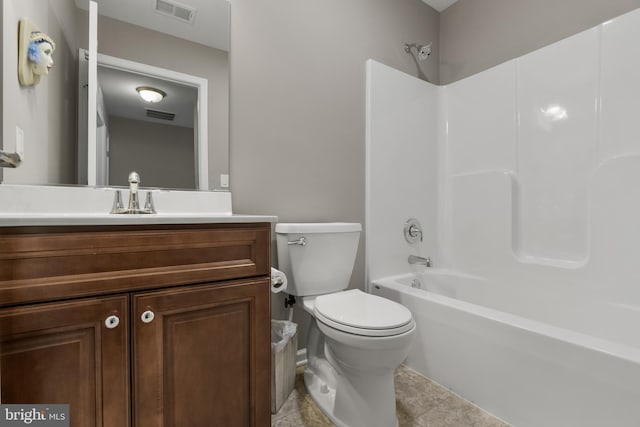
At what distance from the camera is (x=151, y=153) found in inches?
52.5

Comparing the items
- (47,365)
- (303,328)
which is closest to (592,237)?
(303,328)

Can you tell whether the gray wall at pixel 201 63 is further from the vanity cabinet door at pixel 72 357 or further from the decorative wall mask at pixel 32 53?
the vanity cabinet door at pixel 72 357

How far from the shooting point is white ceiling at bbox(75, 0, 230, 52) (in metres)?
1.26

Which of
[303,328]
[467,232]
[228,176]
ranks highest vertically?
[228,176]

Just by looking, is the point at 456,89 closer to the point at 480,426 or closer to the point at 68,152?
the point at 480,426

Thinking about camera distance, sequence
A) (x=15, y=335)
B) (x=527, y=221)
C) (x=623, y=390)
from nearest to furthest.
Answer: (x=15, y=335), (x=623, y=390), (x=527, y=221)

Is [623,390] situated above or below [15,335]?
below

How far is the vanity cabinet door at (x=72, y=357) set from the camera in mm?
669

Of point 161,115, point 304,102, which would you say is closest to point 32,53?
point 161,115

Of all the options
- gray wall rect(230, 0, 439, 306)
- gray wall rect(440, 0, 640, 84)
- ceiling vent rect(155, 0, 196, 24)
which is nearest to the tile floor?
gray wall rect(230, 0, 439, 306)

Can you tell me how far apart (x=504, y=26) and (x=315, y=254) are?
81.2 inches

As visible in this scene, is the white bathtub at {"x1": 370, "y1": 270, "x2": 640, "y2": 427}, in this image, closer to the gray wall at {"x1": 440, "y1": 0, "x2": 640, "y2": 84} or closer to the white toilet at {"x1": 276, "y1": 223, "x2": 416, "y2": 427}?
the white toilet at {"x1": 276, "y1": 223, "x2": 416, "y2": 427}

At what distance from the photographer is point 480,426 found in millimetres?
1225

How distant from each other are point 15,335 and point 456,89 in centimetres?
264
